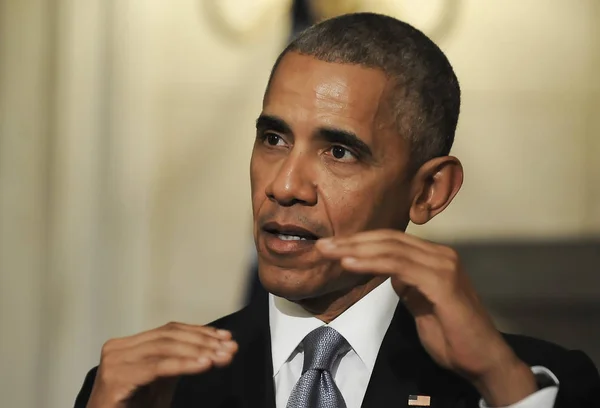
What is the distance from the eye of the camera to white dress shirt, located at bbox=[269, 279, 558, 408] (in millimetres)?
1604

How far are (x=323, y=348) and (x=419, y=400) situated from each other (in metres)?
0.16

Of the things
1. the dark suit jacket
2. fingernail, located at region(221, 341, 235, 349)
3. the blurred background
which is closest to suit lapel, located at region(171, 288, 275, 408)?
the dark suit jacket

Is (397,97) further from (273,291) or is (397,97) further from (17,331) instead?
(17,331)

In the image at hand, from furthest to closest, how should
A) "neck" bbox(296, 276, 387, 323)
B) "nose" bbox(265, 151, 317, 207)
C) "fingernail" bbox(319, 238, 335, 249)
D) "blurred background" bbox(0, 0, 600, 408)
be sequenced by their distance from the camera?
1. "blurred background" bbox(0, 0, 600, 408)
2. "neck" bbox(296, 276, 387, 323)
3. "nose" bbox(265, 151, 317, 207)
4. "fingernail" bbox(319, 238, 335, 249)

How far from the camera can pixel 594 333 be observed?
309cm

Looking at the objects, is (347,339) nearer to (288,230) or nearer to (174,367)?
(288,230)

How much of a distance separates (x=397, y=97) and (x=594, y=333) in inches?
66.7

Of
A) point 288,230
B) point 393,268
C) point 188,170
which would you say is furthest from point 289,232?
point 188,170

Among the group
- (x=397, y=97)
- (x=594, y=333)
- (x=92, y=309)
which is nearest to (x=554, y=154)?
(x=594, y=333)

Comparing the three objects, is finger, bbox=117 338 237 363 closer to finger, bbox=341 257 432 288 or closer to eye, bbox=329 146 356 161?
finger, bbox=341 257 432 288

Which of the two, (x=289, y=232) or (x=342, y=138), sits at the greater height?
(x=342, y=138)

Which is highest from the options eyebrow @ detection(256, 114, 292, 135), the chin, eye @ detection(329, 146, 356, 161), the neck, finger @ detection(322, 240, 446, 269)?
eyebrow @ detection(256, 114, 292, 135)

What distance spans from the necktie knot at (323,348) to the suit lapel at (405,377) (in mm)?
61

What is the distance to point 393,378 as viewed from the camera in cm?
159
